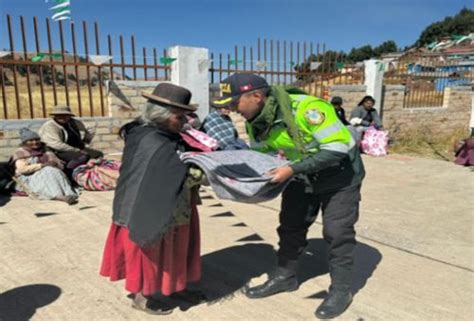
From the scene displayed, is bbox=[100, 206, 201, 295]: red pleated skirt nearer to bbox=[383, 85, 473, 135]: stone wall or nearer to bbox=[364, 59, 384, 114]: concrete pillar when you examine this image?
bbox=[364, 59, 384, 114]: concrete pillar

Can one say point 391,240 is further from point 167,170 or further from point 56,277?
point 56,277

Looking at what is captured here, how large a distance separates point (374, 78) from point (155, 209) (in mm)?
11011

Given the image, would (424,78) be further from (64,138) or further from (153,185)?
(153,185)

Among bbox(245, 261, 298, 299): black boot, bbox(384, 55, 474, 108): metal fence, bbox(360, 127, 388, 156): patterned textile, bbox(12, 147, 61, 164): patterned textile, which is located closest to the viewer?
bbox(245, 261, 298, 299): black boot

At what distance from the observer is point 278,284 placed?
3.07 m

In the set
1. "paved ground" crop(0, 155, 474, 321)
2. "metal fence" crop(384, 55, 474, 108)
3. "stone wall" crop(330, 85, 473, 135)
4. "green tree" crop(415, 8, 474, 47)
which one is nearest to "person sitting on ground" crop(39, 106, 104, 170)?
"paved ground" crop(0, 155, 474, 321)

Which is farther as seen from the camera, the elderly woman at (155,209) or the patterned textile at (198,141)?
the patterned textile at (198,141)

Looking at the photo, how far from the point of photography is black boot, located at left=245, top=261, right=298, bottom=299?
303cm

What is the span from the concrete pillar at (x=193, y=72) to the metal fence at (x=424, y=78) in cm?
744

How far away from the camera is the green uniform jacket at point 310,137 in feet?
8.04

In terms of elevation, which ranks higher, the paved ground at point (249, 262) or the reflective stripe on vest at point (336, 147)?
the reflective stripe on vest at point (336, 147)

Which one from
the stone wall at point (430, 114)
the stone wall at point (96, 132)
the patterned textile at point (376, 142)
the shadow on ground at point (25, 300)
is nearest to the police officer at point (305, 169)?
the shadow on ground at point (25, 300)

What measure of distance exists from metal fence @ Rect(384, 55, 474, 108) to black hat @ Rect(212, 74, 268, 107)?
1214 cm

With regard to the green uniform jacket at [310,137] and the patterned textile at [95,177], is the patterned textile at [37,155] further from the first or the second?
the green uniform jacket at [310,137]
